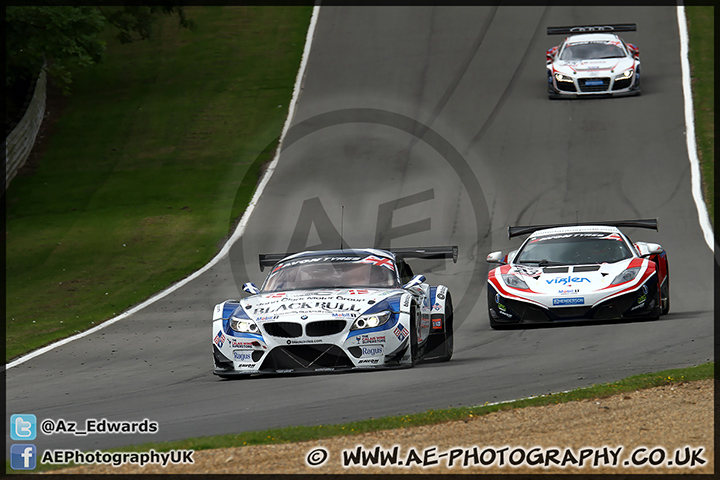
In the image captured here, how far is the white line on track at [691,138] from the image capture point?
20.4 meters

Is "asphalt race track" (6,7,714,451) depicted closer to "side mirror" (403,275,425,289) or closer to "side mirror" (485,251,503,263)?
"side mirror" (485,251,503,263)

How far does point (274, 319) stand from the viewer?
1032cm

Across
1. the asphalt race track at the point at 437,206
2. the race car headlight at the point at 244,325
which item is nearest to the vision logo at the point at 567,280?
the asphalt race track at the point at 437,206

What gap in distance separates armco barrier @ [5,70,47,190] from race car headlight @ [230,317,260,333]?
66.6 feet

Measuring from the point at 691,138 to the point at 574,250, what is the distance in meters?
13.9

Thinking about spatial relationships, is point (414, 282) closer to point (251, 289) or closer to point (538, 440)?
point (251, 289)

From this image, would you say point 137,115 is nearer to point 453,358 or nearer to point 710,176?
point 710,176

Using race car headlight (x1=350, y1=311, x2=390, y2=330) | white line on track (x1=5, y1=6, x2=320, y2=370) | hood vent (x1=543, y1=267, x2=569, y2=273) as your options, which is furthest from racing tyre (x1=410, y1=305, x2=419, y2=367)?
white line on track (x1=5, y1=6, x2=320, y2=370)

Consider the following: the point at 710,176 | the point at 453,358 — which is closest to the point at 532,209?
the point at 710,176

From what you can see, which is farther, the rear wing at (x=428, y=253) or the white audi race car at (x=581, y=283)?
the white audi race car at (x=581, y=283)

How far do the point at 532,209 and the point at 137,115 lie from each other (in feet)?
54.9

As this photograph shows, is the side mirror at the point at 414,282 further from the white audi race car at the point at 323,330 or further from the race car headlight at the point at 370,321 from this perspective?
the race car headlight at the point at 370,321

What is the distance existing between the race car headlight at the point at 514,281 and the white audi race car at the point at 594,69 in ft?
55.8

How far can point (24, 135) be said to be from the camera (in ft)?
102
